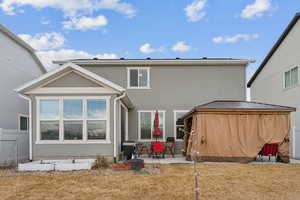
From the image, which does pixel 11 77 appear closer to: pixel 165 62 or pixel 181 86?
pixel 165 62

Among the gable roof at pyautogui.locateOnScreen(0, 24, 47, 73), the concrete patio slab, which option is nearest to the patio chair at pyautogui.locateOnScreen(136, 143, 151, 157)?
the concrete patio slab

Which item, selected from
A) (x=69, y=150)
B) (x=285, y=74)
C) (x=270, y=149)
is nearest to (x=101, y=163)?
(x=69, y=150)

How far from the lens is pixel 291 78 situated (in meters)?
13.3

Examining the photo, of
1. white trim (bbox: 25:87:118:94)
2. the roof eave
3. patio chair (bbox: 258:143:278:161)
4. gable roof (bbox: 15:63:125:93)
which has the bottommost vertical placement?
patio chair (bbox: 258:143:278:161)

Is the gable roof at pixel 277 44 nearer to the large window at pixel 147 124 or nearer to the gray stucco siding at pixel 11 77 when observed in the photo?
the large window at pixel 147 124

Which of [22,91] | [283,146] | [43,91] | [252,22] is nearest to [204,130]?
[283,146]

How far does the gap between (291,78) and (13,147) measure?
46.4ft

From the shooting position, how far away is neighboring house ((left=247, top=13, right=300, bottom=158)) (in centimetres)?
1266

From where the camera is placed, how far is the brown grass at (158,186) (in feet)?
17.8

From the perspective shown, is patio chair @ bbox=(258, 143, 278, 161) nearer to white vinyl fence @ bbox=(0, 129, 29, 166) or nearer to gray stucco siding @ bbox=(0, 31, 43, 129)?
white vinyl fence @ bbox=(0, 129, 29, 166)

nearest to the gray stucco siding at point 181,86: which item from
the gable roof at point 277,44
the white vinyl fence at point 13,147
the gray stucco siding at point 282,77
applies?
the gray stucco siding at point 282,77

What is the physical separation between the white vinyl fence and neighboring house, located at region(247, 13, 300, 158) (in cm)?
1332

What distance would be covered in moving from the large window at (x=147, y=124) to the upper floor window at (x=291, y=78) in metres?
7.04

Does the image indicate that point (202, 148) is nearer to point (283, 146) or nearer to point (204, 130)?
point (204, 130)
